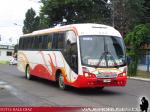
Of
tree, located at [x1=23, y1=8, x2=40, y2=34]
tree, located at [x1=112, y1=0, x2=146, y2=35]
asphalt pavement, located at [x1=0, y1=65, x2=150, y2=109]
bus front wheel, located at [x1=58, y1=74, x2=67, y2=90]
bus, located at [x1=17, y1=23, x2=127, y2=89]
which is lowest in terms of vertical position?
asphalt pavement, located at [x1=0, y1=65, x2=150, y2=109]

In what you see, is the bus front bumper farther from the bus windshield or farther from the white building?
the white building

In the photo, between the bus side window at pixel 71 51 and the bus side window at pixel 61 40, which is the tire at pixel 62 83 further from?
the bus side window at pixel 61 40

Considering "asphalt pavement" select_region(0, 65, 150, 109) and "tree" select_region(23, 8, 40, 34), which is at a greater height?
"tree" select_region(23, 8, 40, 34)

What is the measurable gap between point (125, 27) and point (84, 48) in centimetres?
3216

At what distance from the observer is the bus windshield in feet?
57.8

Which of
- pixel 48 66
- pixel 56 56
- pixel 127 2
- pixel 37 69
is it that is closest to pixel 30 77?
pixel 37 69

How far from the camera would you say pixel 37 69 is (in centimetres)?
2453

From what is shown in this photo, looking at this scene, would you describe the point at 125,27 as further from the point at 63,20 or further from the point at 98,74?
the point at 98,74

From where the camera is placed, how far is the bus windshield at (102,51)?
17.6m

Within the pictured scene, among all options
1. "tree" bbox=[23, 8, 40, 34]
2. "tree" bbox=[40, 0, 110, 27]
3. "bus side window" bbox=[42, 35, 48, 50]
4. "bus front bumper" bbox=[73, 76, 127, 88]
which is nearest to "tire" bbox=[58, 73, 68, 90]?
"bus front bumper" bbox=[73, 76, 127, 88]

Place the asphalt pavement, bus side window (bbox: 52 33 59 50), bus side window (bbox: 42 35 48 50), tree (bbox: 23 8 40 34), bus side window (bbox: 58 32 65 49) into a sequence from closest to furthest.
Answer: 1. the asphalt pavement
2. bus side window (bbox: 58 32 65 49)
3. bus side window (bbox: 52 33 59 50)
4. bus side window (bbox: 42 35 48 50)
5. tree (bbox: 23 8 40 34)

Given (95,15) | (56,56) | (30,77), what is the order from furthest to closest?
(95,15) < (30,77) < (56,56)

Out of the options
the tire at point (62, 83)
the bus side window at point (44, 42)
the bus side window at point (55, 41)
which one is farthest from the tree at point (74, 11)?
the tire at point (62, 83)

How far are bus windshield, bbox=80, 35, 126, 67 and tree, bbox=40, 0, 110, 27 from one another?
37097 millimetres
